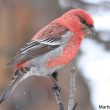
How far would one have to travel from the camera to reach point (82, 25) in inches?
288

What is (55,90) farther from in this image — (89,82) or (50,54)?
(89,82)

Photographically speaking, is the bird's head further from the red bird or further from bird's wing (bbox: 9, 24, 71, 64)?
bird's wing (bbox: 9, 24, 71, 64)

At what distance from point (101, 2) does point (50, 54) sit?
342 cm

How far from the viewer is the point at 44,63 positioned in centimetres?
707

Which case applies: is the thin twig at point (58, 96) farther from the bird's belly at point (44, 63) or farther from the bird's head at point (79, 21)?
the bird's head at point (79, 21)

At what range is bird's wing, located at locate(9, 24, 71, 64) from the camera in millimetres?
7072

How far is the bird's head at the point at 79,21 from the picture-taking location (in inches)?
279

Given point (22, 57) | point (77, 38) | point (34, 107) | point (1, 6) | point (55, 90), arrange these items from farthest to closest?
point (1, 6) < point (34, 107) < point (77, 38) < point (22, 57) < point (55, 90)

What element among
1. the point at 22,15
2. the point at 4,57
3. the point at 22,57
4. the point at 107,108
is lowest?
the point at 107,108

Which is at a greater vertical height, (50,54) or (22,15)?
(22,15)

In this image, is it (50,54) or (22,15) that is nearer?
(50,54)

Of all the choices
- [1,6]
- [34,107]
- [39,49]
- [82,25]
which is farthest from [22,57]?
[1,6]

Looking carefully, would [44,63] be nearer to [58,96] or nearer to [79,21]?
[79,21]

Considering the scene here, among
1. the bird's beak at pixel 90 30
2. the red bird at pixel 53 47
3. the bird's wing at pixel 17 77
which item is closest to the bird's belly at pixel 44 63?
the red bird at pixel 53 47
